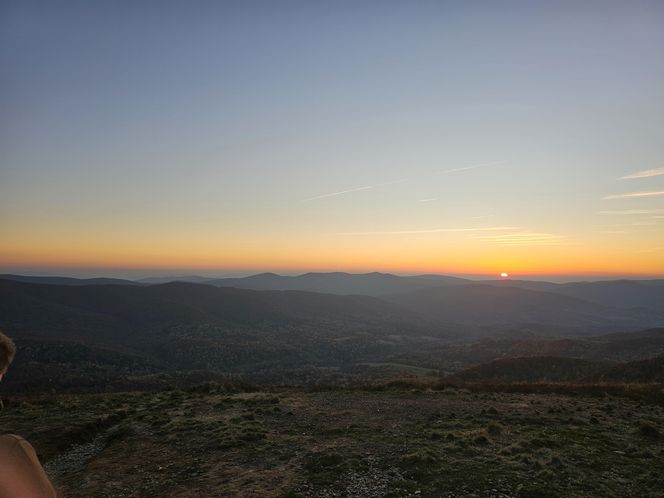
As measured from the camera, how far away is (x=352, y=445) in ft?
53.7

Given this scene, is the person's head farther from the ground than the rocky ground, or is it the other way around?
the person's head

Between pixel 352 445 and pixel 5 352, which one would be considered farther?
pixel 352 445

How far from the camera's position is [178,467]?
15.1 meters

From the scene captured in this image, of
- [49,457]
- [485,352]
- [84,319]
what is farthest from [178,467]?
[84,319]

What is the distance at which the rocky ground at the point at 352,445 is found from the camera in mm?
12703

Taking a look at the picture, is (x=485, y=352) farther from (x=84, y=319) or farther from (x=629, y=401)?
(x=84, y=319)

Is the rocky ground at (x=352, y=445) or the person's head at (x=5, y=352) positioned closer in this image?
the person's head at (x=5, y=352)

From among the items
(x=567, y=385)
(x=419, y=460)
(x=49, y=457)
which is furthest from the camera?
(x=567, y=385)

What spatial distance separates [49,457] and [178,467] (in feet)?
22.8

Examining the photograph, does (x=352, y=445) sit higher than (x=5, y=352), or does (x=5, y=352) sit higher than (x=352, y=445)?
(x=5, y=352)

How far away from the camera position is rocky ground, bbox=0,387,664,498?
12.7 m

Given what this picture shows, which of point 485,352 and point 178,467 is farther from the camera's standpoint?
point 485,352

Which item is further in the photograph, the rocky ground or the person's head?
the rocky ground

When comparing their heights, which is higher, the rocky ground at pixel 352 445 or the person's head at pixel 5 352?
the person's head at pixel 5 352
